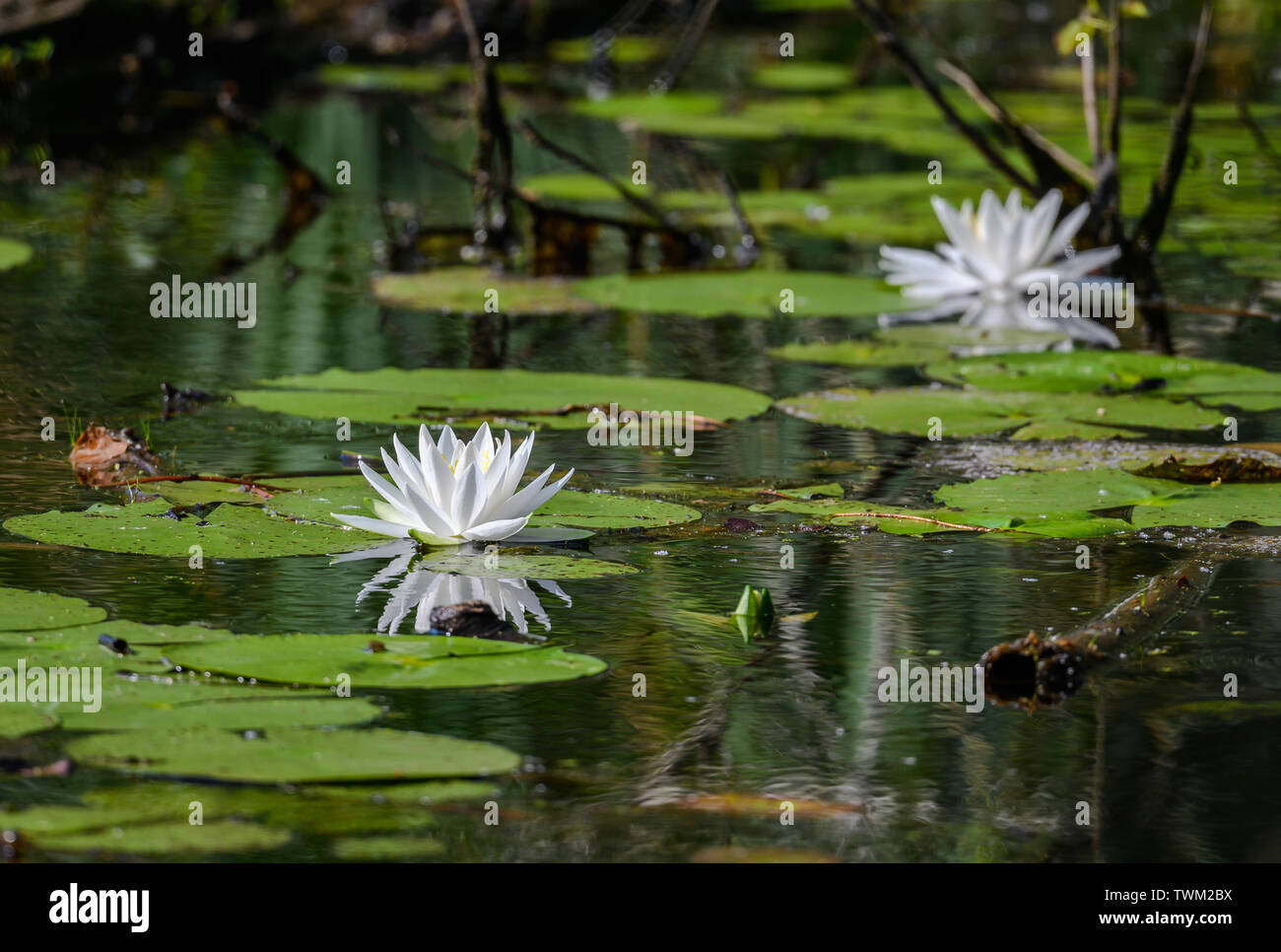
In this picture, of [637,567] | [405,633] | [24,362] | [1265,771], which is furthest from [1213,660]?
[24,362]

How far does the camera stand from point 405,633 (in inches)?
139

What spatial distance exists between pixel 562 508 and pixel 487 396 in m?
1.13

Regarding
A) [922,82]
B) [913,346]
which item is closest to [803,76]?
[922,82]

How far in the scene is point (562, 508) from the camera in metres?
4.41

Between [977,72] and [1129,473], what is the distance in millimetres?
10577

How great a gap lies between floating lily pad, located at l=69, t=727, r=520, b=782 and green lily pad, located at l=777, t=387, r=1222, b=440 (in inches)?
102

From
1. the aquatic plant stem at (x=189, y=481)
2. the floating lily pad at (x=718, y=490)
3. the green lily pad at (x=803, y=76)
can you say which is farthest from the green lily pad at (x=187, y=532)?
the green lily pad at (x=803, y=76)

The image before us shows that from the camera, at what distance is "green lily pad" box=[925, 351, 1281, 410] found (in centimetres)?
577

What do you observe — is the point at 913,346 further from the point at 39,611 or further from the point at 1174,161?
the point at 39,611

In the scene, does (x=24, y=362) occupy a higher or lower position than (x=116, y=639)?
higher

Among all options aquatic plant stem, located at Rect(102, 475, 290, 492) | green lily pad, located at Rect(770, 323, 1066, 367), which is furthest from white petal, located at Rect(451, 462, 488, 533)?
green lily pad, located at Rect(770, 323, 1066, 367)

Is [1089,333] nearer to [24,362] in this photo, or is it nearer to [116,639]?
[24,362]

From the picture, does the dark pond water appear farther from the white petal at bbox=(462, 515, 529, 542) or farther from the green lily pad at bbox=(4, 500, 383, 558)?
the white petal at bbox=(462, 515, 529, 542)

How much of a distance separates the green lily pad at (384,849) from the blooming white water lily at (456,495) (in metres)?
1.39
